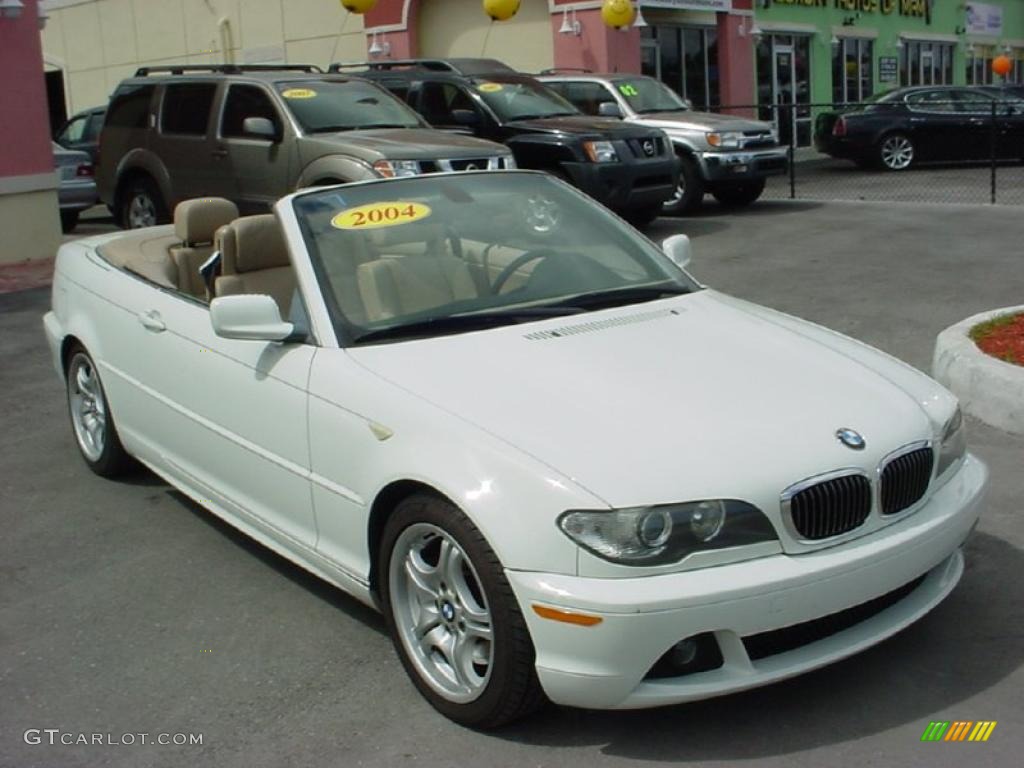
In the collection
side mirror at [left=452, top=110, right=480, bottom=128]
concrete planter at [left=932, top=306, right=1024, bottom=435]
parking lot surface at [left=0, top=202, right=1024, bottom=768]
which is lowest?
parking lot surface at [left=0, top=202, right=1024, bottom=768]

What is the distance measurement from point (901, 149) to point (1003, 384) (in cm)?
1666

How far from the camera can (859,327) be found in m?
9.01

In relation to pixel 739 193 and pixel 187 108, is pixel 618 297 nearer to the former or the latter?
pixel 187 108

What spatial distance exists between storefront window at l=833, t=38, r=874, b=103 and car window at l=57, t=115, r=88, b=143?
54.5 ft

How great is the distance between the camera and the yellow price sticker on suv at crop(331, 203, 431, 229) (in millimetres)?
4836

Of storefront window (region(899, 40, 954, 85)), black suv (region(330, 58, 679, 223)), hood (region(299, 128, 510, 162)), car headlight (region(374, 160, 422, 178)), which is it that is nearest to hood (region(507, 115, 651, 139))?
black suv (region(330, 58, 679, 223))

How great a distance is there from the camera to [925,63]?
110ft

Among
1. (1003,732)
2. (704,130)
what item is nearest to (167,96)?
(704,130)

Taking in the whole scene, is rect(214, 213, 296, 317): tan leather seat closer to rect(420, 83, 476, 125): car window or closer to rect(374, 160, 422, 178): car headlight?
rect(374, 160, 422, 178): car headlight

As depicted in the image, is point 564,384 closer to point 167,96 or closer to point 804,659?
point 804,659

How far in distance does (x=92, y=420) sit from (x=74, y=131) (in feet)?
51.3

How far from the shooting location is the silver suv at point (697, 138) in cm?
1600

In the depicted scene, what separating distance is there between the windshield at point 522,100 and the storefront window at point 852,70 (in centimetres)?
1549

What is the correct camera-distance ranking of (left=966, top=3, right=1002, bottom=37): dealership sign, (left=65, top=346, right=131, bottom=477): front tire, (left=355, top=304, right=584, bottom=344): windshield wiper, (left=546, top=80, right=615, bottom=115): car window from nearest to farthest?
(left=355, top=304, right=584, bottom=344): windshield wiper < (left=65, top=346, right=131, bottom=477): front tire < (left=546, top=80, right=615, bottom=115): car window < (left=966, top=3, right=1002, bottom=37): dealership sign
